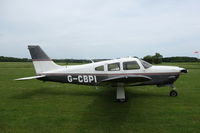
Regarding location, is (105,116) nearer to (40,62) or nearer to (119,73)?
(119,73)

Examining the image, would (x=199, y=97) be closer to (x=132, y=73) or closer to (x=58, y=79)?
(x=132, y=73)

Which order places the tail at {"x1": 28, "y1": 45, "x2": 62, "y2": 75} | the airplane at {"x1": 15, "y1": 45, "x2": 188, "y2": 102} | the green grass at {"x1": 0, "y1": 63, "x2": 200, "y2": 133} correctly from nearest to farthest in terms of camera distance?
the green grass at {"x1": 0, "y1": 63, "x2": 200, "y2": 133}, the airplane at {"x1": 15, "y1": 45, "x2": 188, "y2": 102}, the tail at {"x1": 28, "y1": 45, "x2": 62, "y2": 75}

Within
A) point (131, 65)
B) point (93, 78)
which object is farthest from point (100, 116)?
point (131, 65)

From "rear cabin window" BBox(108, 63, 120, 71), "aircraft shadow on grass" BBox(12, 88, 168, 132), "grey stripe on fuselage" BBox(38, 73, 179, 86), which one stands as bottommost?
"aircraft shadow on grass" BBox(12, 88, 168, 132)

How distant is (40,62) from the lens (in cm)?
835

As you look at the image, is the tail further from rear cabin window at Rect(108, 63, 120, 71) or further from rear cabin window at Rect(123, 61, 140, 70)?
rear cabin window at Rect(123, 61, 140, 70)

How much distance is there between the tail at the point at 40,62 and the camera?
8.29 metres

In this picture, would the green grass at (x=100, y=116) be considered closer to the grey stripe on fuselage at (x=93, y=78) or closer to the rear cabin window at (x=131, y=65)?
the grey stripe on fuselage at (x=93, y=78)

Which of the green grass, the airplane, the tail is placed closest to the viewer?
the green grass

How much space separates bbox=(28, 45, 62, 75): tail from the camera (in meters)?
8.29

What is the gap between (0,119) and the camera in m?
4.74

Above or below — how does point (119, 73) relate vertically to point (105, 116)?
above

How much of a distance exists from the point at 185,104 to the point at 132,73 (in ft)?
7.84

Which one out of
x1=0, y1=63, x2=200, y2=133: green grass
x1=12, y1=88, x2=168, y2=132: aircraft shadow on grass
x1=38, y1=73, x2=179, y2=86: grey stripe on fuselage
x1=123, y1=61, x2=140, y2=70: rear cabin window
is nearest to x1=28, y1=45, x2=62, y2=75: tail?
x1=38, y1=73, x2=179, y2=86: grey stripe on fuselage
